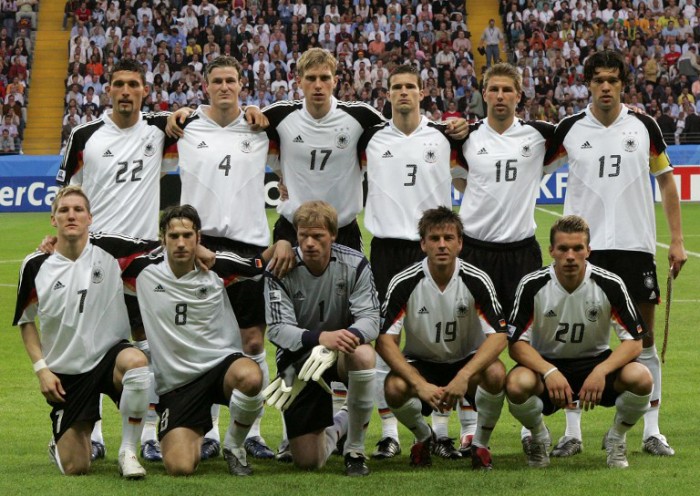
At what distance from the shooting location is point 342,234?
707cm

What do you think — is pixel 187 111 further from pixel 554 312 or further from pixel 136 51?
pixel 136 51

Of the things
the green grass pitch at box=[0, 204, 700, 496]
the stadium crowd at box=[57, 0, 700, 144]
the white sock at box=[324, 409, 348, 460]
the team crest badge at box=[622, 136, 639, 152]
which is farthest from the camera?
the stadium crowd at box=[57, 0, 700, 144]

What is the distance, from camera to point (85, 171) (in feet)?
23.1

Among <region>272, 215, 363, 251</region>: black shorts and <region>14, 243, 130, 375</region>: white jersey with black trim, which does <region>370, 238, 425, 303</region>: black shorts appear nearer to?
<region>272, 215, 363, 251</region>: black shorts

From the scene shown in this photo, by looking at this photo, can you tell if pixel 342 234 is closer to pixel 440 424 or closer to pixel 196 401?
pixel 440 424

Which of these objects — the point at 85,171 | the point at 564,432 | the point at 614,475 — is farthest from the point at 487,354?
the point at 85,171

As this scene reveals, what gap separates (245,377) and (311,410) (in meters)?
0.52

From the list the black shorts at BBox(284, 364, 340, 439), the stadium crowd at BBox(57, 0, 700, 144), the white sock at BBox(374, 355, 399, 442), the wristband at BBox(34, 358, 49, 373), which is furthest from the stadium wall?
the wristband at BBox(34, 358, 49, 373)

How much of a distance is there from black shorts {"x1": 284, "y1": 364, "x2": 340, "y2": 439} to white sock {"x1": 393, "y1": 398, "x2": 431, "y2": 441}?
0.44m

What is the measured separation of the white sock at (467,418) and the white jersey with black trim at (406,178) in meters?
1.05

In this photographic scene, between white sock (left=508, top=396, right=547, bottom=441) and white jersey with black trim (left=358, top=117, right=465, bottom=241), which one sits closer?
white sock (left=508, top=396, right=547, bottom=441)

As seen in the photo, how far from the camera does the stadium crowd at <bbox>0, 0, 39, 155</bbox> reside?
90.1ft

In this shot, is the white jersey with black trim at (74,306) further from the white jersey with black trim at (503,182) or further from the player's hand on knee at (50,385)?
the white jersey with black trim at (503,182)

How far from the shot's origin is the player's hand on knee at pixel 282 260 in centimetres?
625
